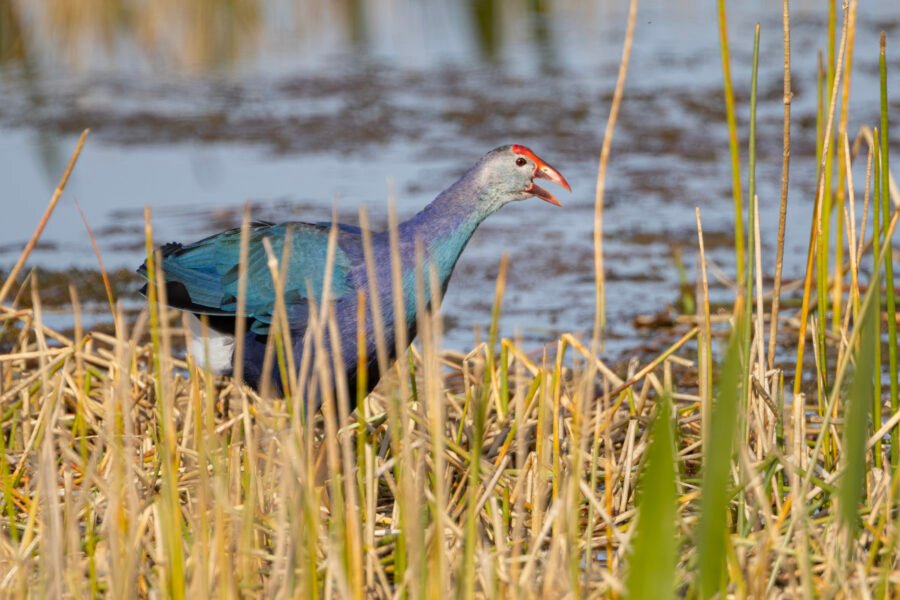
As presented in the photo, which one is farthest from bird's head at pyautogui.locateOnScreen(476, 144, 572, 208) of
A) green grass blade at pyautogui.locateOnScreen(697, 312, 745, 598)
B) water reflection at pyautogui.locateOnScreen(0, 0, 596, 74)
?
water reflection at pyautogui.locateOnScreen(0, 0, 596, 74)

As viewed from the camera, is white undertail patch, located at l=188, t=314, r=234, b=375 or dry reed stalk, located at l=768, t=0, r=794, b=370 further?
white undertail patch, located at l=188, t=314, r=234, b=375

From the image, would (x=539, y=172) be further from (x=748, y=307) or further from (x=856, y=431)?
(x=856, y=431)

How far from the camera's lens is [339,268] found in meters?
3.03

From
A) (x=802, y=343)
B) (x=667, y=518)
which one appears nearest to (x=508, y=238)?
(x=802, y=343)

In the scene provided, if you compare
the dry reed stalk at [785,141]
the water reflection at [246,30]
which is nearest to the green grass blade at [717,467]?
the dry reed stalk at [785,141]

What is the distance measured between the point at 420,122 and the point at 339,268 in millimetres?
5116

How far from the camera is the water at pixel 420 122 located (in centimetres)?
584

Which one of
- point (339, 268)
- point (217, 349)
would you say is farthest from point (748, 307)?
point (217, 349)

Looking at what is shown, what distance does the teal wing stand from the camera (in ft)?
10.0

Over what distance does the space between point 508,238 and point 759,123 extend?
7.79 feet

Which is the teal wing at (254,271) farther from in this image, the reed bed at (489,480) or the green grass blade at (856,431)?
the green grass blade at (856,431)

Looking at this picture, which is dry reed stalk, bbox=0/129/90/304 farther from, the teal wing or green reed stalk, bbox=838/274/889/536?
green reed stalk, bbox=838/274/889/536

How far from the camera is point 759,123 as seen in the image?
7.80 m

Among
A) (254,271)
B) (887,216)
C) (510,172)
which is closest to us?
(887,216)
